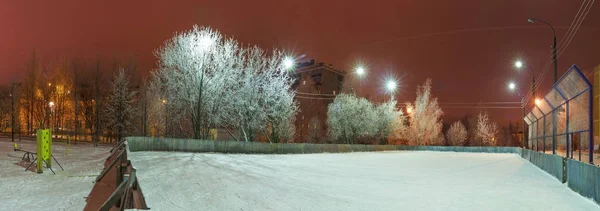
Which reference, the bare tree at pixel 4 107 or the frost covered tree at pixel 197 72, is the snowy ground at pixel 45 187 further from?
the bare tree at pixel 4 107

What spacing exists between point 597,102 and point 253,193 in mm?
65634

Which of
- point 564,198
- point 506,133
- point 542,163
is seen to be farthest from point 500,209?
point 506,133

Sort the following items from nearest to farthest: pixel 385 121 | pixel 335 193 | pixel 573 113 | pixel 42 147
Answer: pixel 335 193
pixel 573 113
pixel 42 147
pixel 385 121

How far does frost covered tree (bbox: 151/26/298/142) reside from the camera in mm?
38000

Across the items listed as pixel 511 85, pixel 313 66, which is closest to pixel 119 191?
pixel 511 85

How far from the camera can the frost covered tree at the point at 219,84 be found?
125 feet

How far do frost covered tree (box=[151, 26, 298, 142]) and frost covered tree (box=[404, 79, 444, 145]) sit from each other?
36977mm

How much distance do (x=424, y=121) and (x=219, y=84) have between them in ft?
157

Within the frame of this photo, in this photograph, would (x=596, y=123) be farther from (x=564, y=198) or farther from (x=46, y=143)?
(x=46, y=143)

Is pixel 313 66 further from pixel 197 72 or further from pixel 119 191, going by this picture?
pixel 119 191

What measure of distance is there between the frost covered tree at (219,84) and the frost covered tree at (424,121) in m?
37.0

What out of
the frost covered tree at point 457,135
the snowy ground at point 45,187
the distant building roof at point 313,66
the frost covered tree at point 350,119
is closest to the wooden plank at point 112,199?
the snowy ground at point 45,187

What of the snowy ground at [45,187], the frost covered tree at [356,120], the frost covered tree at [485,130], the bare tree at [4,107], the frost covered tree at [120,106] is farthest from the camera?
the frost covered tree at [485,130]

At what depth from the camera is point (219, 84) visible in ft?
133
